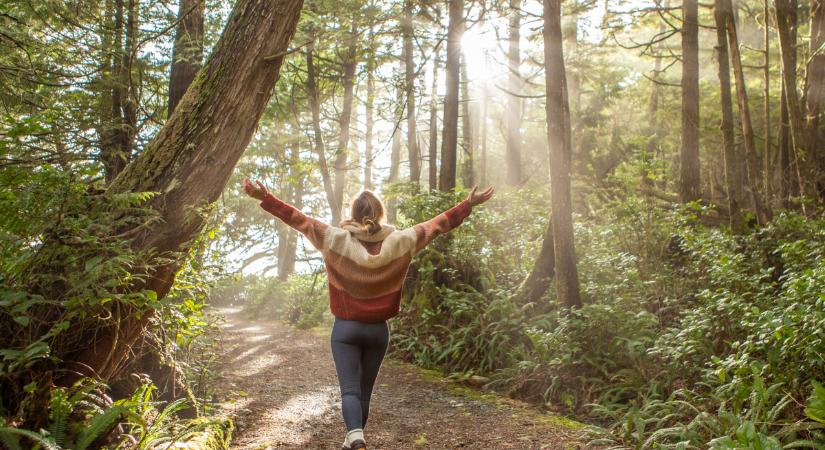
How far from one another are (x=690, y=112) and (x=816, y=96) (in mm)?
2295

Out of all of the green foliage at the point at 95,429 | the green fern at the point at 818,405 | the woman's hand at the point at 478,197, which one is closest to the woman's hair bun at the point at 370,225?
the woman's hand at the point at 478,197

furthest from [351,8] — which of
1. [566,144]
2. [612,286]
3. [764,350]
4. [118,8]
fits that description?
[764,350]

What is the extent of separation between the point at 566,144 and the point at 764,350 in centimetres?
390

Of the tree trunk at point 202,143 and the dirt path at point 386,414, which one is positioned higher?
the tree trunk at point 202,143

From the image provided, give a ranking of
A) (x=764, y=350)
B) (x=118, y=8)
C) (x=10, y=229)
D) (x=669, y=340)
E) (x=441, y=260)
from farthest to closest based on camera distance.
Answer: (x=441, y=260) < (x=118, y=8) < (x=669, y=340) < (x=764, y=350) < (x=10, y=229)

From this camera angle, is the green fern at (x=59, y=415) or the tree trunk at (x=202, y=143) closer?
the green fern at (x=59, y=415)

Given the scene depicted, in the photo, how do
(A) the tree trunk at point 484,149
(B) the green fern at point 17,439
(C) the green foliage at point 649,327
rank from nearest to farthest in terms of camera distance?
(B) the green fern at point 17,439
(C) the green foliage at point 649,327
(A) the tree trunk at point 484,149

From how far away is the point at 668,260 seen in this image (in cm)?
900

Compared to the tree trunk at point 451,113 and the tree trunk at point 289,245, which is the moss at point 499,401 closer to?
the tree trunk at point 451,113

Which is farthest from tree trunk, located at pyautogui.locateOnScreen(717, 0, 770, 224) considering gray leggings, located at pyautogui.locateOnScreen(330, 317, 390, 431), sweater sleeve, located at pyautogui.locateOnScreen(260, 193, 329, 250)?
sweater sleeve, located at pyautogui.locateOnScreen(260, 193, 329, 250)

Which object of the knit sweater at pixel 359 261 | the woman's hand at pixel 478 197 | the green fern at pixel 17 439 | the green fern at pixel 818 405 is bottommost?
the green fern at pixel 818 405

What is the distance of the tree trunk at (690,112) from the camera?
37.2 feet

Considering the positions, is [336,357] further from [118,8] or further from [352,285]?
[118,8]

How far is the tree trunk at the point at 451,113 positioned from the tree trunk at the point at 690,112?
15.2ft
